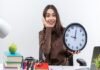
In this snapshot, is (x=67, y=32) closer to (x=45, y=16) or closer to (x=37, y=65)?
(x=37, y=65)

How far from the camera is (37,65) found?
139 centimetres

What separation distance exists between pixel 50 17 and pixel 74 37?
83cm

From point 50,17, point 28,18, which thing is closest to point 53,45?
point 50,17

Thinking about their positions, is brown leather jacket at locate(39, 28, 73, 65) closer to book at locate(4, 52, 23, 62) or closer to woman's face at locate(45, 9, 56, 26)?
woman's face at locate(45, 9, 56, 26)

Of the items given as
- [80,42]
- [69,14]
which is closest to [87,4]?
[69,14]

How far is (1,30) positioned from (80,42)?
39.9 inches

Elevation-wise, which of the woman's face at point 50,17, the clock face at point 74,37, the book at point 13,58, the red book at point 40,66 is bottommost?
the red book at point 40,66

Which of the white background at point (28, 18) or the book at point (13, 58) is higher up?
the white background at point (28, 18)

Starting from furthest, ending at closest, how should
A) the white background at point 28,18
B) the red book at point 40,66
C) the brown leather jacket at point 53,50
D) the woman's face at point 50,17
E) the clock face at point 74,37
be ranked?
the white background at point 28,18, the woman's face at point 50,17, the brown leather jacket at point 53,50, the clock face at point 74,37, the red book at point 40,66

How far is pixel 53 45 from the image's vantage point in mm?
2189

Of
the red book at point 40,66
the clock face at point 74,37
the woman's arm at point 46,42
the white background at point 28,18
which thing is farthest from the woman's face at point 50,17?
the red book at point 40,66

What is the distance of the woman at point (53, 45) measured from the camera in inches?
83.1

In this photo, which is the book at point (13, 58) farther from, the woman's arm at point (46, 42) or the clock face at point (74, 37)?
the woman's arm at point (46, 42)

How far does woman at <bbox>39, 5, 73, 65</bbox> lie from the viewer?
211cm
